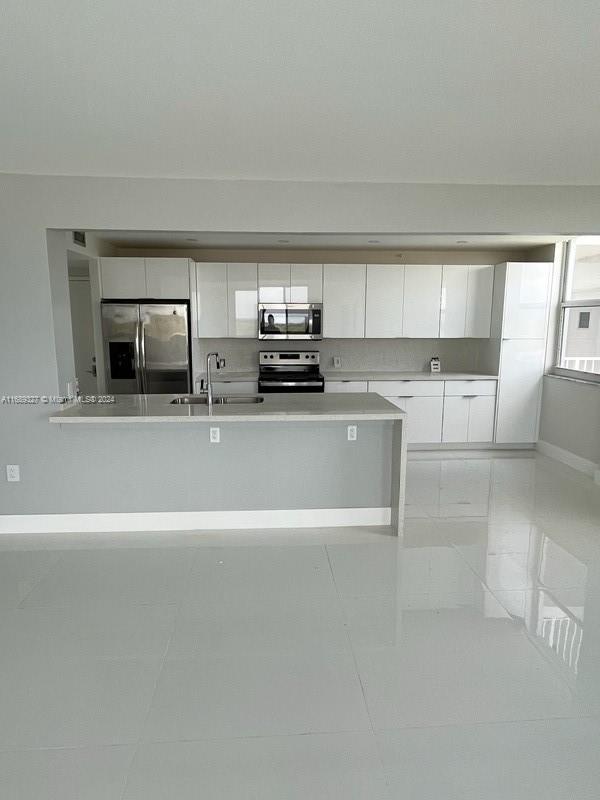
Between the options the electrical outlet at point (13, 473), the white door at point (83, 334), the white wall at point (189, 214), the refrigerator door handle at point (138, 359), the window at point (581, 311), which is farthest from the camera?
the white door at point (83, 334)

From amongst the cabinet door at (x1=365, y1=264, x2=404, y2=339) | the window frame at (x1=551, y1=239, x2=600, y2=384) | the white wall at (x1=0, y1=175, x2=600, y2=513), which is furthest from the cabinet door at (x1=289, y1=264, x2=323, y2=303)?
the window frame at (x1=551, y1=239, x2=600, y2=384)

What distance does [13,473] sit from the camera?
3.46 m

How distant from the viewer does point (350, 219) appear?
3.23 meters

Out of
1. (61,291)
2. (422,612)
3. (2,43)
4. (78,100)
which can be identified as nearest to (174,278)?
(61,291)

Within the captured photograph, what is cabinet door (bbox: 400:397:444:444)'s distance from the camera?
18.6 ft

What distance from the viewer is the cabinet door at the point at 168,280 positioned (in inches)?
214

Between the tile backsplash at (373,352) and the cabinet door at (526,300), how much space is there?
2.10ft

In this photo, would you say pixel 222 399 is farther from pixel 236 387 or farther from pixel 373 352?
pixel 373 352

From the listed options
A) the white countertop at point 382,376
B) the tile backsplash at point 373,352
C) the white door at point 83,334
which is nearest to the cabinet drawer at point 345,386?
the white countertop at point 382,376

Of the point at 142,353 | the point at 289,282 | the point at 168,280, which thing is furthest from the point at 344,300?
the point at 142,353

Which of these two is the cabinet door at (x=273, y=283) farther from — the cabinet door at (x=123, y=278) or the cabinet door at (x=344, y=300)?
the cabinet door at (x=123, y=278)

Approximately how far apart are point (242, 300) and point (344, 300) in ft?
4.02

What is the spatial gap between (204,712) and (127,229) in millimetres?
2781

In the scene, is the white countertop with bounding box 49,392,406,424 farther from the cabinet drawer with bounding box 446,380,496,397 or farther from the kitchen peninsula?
the cabinet drawer with bounding box 446,380,496,397
